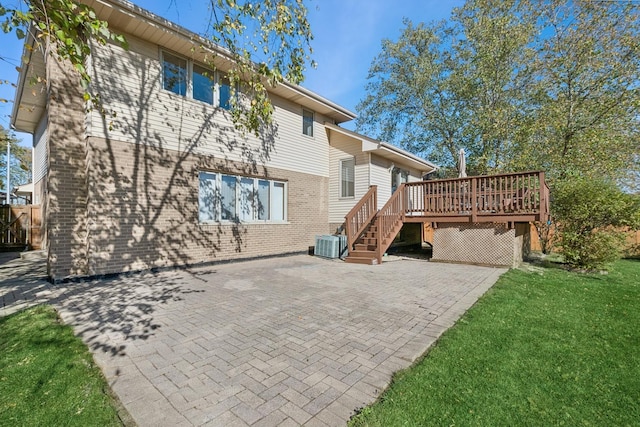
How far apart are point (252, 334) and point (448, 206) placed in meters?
7.93

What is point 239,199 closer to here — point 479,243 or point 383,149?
point 383,149

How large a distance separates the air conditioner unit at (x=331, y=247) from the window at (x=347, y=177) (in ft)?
8.32

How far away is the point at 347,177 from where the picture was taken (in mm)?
12438

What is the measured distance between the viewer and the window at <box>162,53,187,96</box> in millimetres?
7867

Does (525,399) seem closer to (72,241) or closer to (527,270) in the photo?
(527,270)

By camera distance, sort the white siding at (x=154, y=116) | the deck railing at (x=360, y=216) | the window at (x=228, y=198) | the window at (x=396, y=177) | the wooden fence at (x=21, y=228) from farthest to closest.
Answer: the window at (x=396, y=177)
the wooden fence at (x=21, y=228)
the deck railing at (x=360, y=216)
the window at (x=228, y=198)
the white siding at (x=154, y=116)

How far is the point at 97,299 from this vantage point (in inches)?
205

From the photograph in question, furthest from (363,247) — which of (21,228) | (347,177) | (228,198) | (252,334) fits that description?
(21,228)

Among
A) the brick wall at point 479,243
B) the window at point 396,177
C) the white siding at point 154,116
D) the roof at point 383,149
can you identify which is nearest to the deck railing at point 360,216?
the roof at point 383,149

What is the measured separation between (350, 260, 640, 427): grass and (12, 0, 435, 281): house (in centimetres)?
664

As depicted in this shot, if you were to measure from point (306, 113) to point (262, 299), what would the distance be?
889cm

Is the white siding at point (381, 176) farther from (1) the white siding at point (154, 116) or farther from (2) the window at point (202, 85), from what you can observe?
(2) the window at point (202, 85)

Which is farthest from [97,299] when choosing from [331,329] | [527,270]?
[527,270]

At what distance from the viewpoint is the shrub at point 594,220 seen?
25.3 ft
